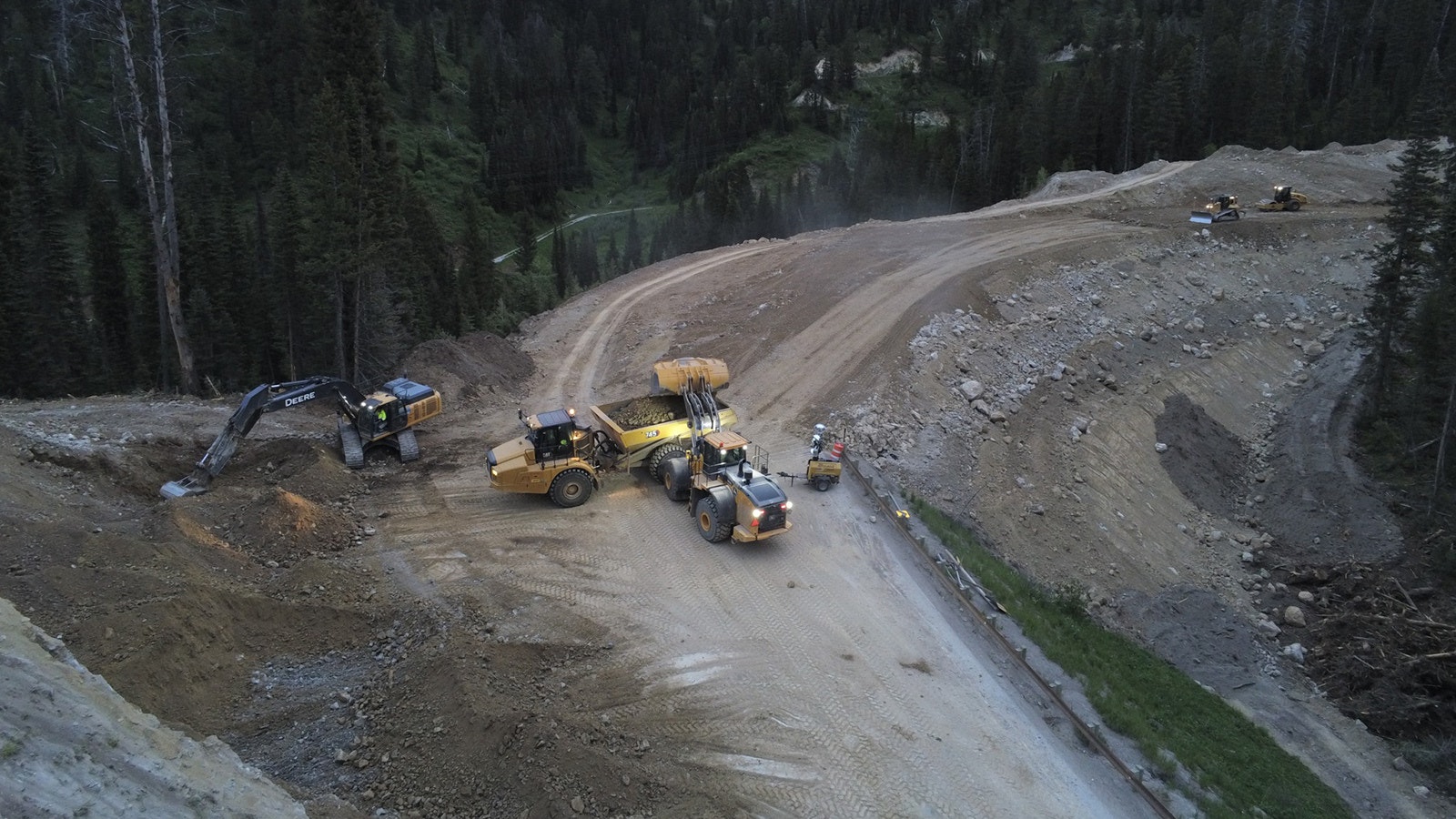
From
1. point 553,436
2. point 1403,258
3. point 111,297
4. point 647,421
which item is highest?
point 1403,258

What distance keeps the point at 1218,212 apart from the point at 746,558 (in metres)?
37.8

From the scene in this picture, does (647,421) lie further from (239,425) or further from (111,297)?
(111,297)

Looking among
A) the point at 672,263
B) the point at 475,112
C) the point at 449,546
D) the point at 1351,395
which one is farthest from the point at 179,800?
the point at 475,112

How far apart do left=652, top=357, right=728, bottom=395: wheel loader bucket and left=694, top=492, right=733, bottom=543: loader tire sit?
350 centimetres

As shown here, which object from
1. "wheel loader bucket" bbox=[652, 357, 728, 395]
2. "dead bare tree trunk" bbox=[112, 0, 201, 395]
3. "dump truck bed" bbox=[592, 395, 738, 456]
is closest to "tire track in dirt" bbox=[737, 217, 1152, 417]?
"wheel loader bucket" bbox=[652, 357, 728, 395]

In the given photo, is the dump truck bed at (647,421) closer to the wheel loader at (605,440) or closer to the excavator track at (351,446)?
the wheel loader at (605,440)

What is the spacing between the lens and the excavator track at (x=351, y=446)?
20.2 m

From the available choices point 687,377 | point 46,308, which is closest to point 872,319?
point 687,377

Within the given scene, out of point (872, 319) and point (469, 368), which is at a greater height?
point (872, 319)

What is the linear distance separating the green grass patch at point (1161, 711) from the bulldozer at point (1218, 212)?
30940 mm

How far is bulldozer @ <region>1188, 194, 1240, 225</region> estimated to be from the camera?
138ft

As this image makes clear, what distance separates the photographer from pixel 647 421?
803 inches

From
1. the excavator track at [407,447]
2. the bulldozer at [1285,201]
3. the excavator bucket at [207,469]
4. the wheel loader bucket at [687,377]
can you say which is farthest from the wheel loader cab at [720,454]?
the bulldozer at [1285,201]

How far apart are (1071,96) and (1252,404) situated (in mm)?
51783
